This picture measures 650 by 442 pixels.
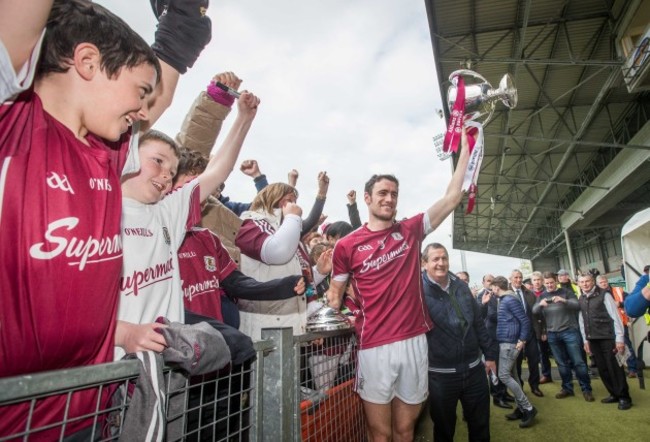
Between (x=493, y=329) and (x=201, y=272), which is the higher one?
(x=201, y=272)

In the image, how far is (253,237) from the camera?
229 cm

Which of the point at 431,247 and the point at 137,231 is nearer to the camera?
the point at 137,231

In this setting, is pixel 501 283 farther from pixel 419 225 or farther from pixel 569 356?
pixel 419 225

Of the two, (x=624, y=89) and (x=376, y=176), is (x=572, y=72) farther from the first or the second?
(x=376, y=176)

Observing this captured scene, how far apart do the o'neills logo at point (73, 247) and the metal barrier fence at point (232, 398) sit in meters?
0.28

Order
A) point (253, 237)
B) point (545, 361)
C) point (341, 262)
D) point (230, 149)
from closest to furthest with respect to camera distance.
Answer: point (230, 149) → point (253, 237) → point (341, 262) → point (545, 361)

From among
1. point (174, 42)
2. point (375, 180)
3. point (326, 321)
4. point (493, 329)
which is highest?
point (174, 42)

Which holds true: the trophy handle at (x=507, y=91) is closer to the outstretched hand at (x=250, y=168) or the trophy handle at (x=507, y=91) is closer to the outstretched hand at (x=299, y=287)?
the outstretched hand at (x=250, y=168)

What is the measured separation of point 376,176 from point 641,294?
2443 millimetres

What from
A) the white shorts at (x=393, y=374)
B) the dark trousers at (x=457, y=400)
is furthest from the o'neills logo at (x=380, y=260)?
the dark trousers at (x=457, y=400)

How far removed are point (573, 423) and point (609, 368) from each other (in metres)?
1.60

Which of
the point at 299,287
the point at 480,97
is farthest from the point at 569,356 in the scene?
the point at 299,287

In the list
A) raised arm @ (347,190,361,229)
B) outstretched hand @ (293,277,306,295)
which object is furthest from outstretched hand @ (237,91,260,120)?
raised arm @ (347,190,361,229)

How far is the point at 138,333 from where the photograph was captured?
38.8 inches
